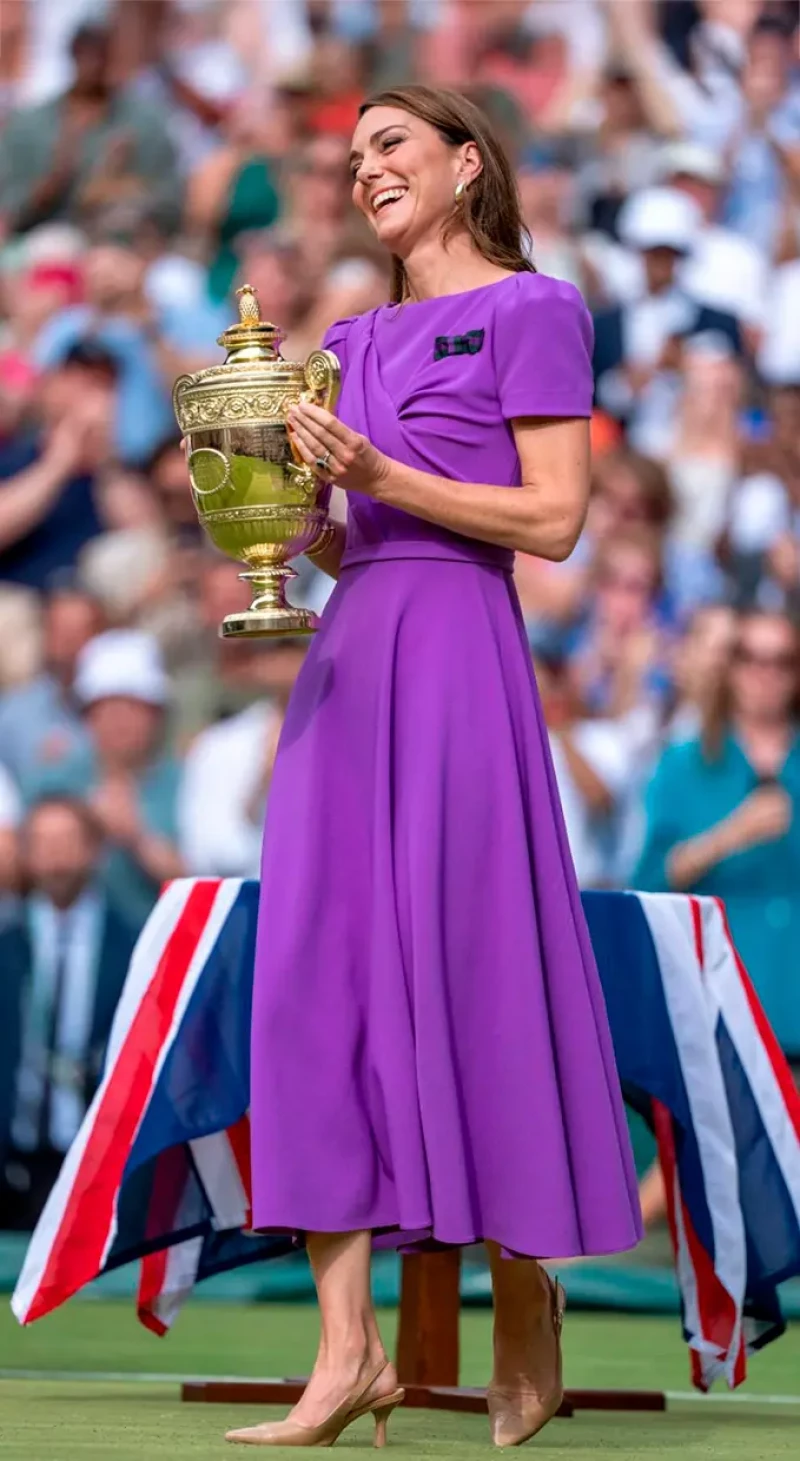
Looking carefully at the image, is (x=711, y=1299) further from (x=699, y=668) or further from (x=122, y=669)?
(x=122, y=669)

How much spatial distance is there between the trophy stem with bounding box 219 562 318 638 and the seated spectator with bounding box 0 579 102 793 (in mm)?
4162

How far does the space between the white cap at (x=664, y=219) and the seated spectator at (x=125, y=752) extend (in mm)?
2297

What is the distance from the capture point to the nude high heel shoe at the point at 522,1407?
3209mm

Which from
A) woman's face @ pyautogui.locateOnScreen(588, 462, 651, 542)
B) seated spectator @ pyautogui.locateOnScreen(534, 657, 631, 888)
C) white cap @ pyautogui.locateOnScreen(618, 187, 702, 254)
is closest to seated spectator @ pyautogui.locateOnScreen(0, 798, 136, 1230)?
seated spectator @ pyautogui.locateOnScreen(534, 657, 631, 888)

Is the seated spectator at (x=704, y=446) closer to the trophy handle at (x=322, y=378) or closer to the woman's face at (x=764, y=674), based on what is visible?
the woman's face at (x=764, y=674)

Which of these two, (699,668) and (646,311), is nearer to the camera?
(699,668)

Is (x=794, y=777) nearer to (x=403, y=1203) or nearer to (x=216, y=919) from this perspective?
(x=216, y=919)

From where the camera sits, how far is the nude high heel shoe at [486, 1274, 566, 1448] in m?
3.21

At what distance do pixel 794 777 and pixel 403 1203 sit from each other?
154 inches

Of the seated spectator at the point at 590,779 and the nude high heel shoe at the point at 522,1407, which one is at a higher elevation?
the seated spectator at the point at 590,779

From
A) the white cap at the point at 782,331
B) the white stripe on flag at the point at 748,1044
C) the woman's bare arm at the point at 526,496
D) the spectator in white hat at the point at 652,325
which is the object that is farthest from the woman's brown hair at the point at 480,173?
the white cap at the point at 782,331

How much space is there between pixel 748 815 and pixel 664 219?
239 cm

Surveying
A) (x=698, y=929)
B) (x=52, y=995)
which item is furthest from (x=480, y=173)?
(x=52, y=995)

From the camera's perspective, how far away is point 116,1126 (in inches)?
151
